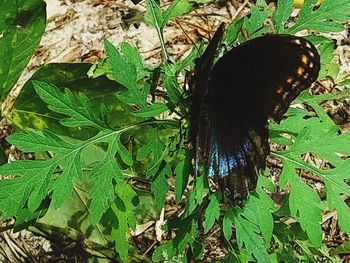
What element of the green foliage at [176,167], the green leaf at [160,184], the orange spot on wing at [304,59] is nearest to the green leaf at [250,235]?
the green foliage at [176,167]

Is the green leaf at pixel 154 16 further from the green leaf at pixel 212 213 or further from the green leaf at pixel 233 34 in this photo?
the green leaf at pixel 212 213

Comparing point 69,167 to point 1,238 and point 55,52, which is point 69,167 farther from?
point 55,52

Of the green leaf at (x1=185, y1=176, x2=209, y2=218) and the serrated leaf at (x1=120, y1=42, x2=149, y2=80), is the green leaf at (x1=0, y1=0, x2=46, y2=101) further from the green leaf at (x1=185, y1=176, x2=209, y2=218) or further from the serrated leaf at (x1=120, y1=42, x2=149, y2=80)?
the green leaf at (x1=185, y1=176, x2=209, y2=218)

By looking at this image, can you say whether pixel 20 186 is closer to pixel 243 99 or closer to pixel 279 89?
pixel 243 99

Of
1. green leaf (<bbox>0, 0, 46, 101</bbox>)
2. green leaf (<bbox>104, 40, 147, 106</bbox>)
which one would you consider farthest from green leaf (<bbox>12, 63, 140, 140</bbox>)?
green leaf (<bbox>104, 40, 147, 106</bbox>)

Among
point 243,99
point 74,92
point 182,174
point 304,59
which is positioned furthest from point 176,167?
point 74,92

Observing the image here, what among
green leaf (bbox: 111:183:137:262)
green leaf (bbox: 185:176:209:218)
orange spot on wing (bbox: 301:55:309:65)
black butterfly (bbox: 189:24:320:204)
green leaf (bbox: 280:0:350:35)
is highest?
green leaf (bbox: 280:0:350:35)
